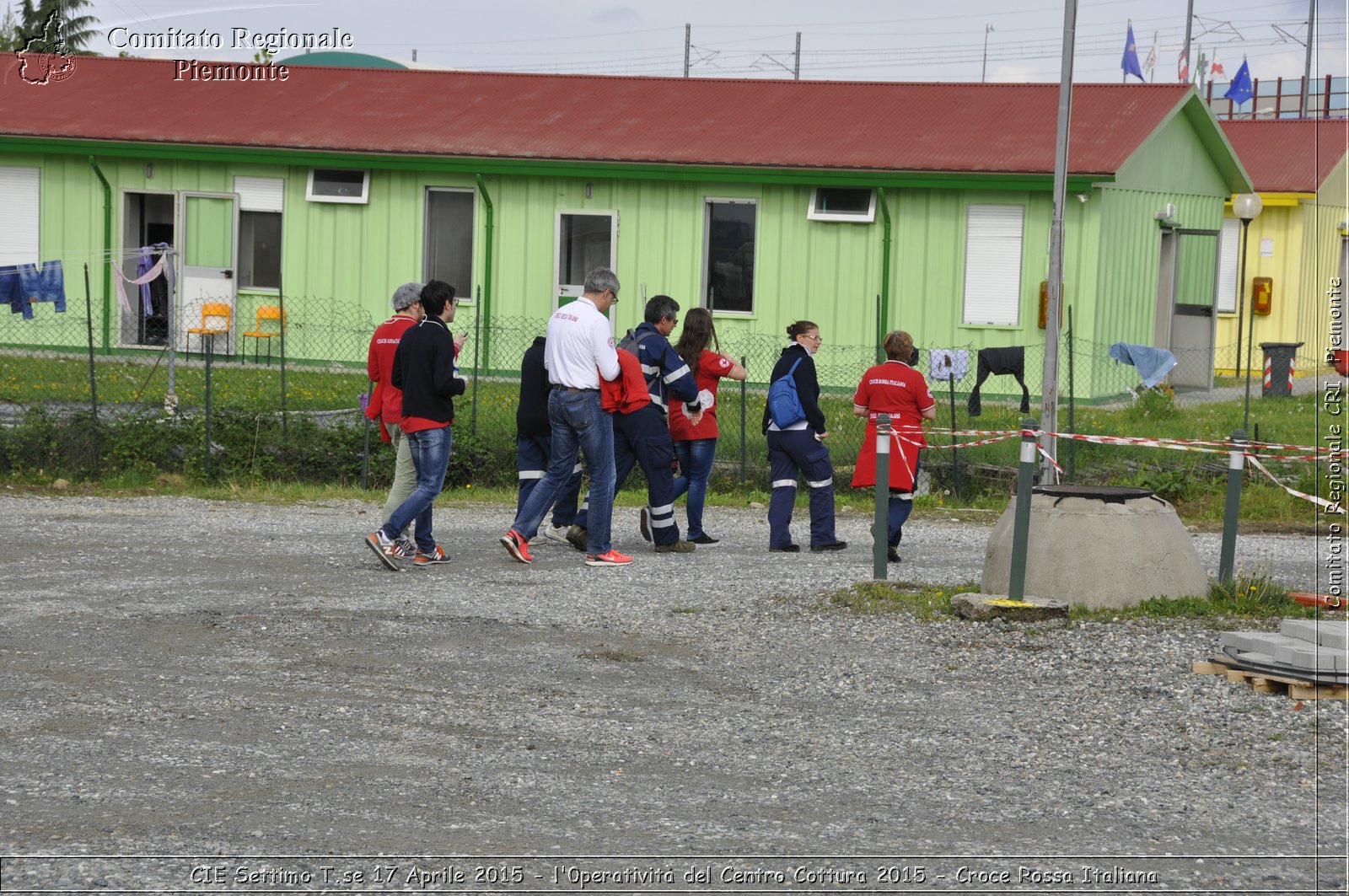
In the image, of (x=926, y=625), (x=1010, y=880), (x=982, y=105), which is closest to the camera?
(x=1010, y=880)

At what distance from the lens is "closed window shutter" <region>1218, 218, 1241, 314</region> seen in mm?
29016

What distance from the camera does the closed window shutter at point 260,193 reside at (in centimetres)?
2330

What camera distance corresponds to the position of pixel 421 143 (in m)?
22.8

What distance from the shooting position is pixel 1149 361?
20875 millimetres

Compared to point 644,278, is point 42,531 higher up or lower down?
lower down

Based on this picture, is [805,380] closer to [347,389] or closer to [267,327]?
[347,389]

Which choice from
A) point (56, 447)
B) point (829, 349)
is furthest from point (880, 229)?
point (56, 447)

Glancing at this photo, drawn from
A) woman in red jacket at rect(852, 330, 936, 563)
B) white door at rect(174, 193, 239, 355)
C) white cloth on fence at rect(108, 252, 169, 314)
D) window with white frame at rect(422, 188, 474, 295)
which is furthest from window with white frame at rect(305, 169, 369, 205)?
woman in red jacket at rect(852, 330, 936, 563)

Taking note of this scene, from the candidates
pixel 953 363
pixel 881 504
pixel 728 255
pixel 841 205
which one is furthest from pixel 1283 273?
pixel 881 504

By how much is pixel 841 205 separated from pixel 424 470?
42.5ft

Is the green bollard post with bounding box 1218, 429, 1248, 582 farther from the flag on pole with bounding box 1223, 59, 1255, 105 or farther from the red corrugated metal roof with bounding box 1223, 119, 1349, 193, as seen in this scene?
the flag on pole with bounding box 1223, 59, 1255, 105

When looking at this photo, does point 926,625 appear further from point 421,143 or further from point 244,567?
point 421,143

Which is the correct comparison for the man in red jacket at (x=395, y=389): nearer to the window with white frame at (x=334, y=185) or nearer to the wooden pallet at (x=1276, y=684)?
the wooden pallet at (x=1276, y=684)

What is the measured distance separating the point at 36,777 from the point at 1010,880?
331 cm
